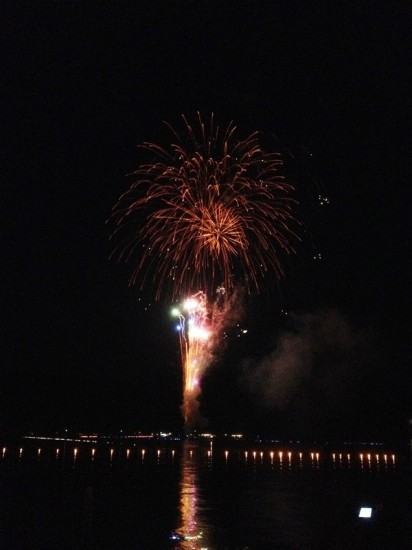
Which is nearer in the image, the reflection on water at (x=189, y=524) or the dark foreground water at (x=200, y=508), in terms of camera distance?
the dark foreground water at (x=200, y=508)

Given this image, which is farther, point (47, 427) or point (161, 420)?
point (161, 420)

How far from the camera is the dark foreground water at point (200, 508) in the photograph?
11103mm

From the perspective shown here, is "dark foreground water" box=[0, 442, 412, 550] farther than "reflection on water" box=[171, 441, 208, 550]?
No

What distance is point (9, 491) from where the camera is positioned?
19.5 m

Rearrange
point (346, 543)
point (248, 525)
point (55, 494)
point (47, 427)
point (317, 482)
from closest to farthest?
point (346, 543), point (248, 525), point (55, 494), point (317, 482), point (47, 427)

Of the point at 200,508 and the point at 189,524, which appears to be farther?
the point at 200,508

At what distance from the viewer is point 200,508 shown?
16.3 meters

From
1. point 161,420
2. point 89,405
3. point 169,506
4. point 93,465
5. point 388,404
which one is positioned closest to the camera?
point 169,506

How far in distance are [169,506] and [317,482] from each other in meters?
8.79

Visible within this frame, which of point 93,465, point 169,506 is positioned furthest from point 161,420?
point 169,506

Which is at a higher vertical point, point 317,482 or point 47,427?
point 47,427

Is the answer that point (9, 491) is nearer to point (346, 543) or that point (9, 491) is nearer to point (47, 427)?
point (346, 543)

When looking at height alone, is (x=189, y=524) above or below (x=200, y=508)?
below

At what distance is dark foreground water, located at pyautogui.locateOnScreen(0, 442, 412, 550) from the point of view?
36.4ft
